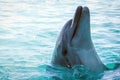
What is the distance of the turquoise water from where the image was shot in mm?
6551

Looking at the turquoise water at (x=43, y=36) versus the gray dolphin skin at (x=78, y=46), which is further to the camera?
the turquoise water at (x=43, y=36)

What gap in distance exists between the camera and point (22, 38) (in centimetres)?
1076

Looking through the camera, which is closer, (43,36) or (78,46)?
(78,46)

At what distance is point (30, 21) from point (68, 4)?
4604 millimetres

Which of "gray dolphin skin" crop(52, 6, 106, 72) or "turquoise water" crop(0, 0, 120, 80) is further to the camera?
"turquoise water" crop(0, 0, 120, 80)

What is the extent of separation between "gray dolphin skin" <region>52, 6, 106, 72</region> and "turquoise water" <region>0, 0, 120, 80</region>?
0.43 ft

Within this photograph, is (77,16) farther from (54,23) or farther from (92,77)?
(54,23)

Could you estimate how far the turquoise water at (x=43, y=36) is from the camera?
655cm

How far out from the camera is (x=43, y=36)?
11.0m

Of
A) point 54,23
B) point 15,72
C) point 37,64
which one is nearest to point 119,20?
point 54,23

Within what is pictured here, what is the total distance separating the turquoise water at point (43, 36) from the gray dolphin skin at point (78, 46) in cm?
13

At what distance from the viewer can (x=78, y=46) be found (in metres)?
6.02

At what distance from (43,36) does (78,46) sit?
5.08 meters

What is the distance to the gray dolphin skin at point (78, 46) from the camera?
19.5 feet
